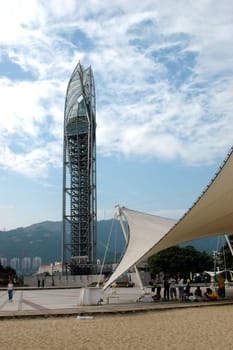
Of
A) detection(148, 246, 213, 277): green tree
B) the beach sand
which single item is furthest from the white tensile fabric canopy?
detection(148, 246, 213, 277): green tree

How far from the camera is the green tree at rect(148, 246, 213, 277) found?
55.0m

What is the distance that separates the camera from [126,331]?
950 cm

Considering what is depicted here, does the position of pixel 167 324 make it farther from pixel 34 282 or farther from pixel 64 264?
pixel 64 264

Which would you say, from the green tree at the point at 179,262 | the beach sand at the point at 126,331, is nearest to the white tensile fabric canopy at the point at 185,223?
the beach sand at the point at 126,331

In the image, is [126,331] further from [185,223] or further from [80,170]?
[80,170]

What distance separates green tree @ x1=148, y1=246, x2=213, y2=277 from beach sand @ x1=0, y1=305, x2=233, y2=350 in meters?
43.0

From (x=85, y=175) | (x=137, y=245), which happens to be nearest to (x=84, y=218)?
(x=85, y=175)

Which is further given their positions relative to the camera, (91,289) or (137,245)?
(137,245)

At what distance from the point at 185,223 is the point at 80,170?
169 ft

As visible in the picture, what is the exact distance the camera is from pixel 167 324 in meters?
10.4

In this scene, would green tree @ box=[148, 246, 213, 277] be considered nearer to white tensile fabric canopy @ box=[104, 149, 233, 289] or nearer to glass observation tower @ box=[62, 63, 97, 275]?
glass observation tower @ box=[62, 63, 97, 275]

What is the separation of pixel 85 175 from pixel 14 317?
→ 2076 inches

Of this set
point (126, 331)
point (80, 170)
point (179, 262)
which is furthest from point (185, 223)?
point (80, 170)

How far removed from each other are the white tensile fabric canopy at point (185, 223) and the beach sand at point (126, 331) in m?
2.78
